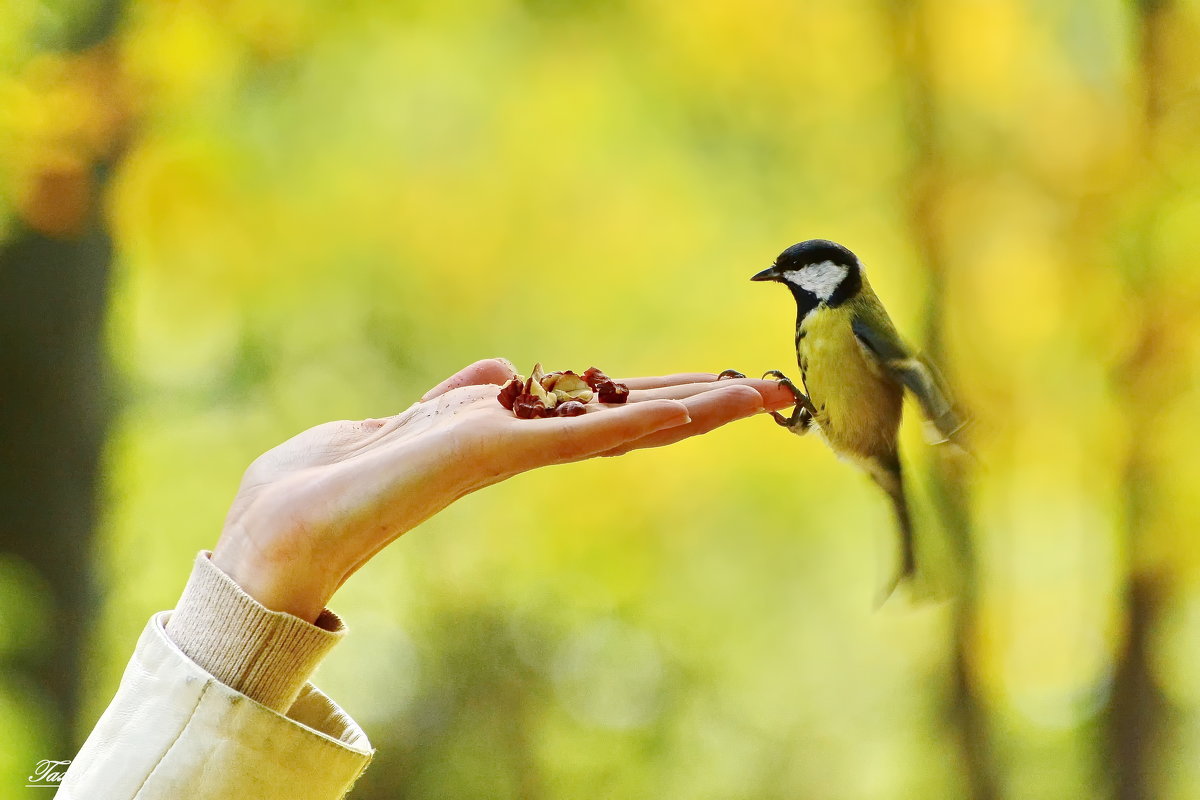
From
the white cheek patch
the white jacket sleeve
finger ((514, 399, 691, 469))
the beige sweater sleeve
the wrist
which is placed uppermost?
the white cheek patch

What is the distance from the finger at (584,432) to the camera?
0.65 meters

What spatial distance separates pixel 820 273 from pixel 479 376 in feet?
1.22

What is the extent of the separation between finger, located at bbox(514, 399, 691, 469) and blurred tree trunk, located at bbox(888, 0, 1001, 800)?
1.29m

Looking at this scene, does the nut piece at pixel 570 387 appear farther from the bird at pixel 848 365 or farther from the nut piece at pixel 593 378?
the bird at pixel 848 365

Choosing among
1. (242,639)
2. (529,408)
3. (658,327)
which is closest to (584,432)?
(529,408)

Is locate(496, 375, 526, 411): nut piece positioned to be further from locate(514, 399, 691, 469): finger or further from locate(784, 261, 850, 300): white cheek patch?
locate(784, 261, 850, 300): white cheek patch

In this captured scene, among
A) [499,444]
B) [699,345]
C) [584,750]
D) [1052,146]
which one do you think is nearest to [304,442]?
[499,444]

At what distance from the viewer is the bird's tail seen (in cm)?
87

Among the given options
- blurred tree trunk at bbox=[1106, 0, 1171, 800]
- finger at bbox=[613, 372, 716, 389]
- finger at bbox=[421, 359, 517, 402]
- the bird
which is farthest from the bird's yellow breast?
blurred tree trunk at bbox=[1106, 0, 1171, 800]

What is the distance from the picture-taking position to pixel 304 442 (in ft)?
2.66

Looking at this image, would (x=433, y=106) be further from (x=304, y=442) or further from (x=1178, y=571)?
(x=1178, y=571)

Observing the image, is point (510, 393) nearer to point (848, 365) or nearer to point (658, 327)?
point (848, 365)

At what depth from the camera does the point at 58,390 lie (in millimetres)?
1854

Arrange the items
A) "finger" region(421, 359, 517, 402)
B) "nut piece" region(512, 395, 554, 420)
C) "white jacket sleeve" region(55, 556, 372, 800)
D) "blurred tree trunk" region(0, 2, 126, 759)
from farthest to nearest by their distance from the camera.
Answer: "blurred tree trunk" region(0, 2, 126, 759) → "finger" region(421, 359, 517, 402) → "nut piece" region(512, 395, 554, 420) → "white jacket sleeve" region(55, 556, 372, 800)
